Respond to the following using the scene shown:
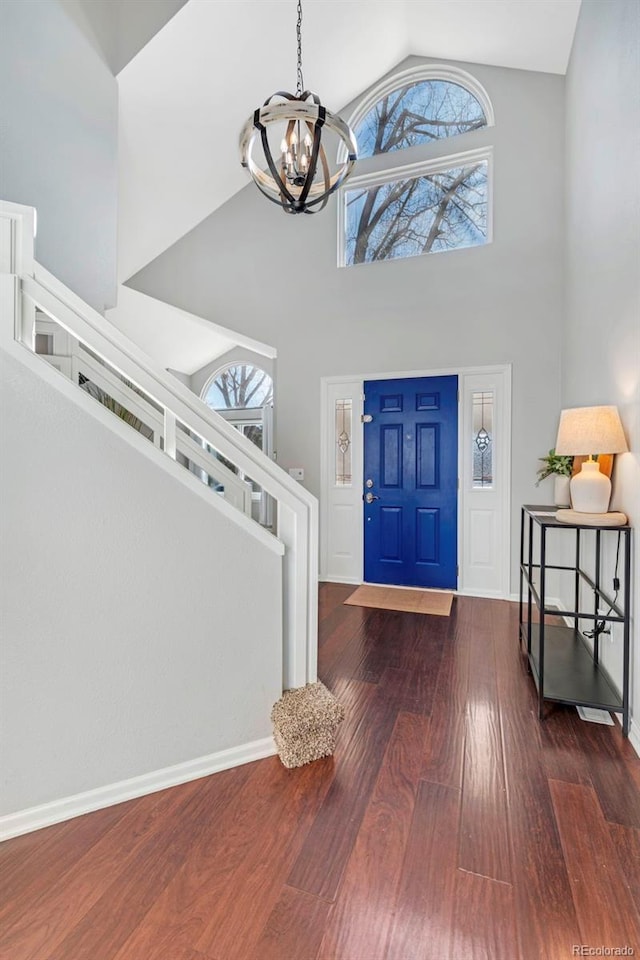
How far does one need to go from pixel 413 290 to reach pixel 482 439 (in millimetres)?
1572

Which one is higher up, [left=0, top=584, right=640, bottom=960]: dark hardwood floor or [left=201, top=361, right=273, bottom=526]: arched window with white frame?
[left=201, top=361, right=273, bottom=526]: arched window with white frame

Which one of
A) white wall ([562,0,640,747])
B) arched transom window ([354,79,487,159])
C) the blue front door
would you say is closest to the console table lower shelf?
white wall ([562,0,640,747])

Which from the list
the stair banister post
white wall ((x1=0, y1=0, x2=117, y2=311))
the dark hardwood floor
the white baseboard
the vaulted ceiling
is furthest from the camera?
the vaulted ceiling

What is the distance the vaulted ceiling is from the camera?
10.9ft

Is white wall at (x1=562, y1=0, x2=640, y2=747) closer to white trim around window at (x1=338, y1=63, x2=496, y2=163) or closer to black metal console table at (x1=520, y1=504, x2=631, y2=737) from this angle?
black metal console table at (x1=520, y1=504, x2=631, y2=737)

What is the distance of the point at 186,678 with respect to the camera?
1.76m

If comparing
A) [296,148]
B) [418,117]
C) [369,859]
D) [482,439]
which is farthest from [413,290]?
[369,859]

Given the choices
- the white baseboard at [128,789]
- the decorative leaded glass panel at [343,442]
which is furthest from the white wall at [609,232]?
the decorative leaded glass panel at [343,442]

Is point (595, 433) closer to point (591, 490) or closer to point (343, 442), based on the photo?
point (591, 490)

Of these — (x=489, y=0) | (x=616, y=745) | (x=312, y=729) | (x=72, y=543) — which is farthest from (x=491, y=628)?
(x=489, y=0)

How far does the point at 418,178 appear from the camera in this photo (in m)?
4.39

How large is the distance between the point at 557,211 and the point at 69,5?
384cm

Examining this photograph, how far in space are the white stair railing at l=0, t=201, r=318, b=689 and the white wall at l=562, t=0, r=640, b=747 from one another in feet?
4.97

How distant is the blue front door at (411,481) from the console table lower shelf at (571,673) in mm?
1382
